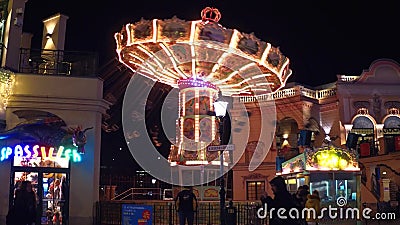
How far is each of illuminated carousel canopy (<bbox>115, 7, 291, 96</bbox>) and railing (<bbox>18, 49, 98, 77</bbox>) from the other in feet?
17.3

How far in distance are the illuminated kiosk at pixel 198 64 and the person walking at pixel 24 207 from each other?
40.9 ft

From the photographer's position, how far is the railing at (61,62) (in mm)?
17406

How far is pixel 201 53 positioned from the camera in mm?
24203

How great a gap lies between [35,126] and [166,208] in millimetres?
6136

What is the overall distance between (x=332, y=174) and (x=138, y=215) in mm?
10572

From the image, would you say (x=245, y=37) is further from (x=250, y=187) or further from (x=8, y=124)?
(x=250, y=187)

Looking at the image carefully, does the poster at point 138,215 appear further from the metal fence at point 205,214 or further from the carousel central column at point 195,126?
the carousel central column at point 195,126

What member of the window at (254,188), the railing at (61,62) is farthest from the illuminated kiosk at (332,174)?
the window at (254,188)

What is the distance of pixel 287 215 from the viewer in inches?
328

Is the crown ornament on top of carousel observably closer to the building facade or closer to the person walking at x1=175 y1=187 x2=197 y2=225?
the building facade

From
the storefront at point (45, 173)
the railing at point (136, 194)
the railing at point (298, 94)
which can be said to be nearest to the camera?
the storefront at point (45, 173)

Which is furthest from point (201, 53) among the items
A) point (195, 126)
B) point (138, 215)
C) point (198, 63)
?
point (138, 215)

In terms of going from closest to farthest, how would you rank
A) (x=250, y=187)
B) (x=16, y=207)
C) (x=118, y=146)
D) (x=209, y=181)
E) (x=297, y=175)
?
(x=16, y=207)
(x=297, y=175)
(x=209, y=181)
(x=250, y=187)
(x=118, y=146)

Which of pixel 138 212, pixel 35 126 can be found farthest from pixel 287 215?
pixel 35 126
